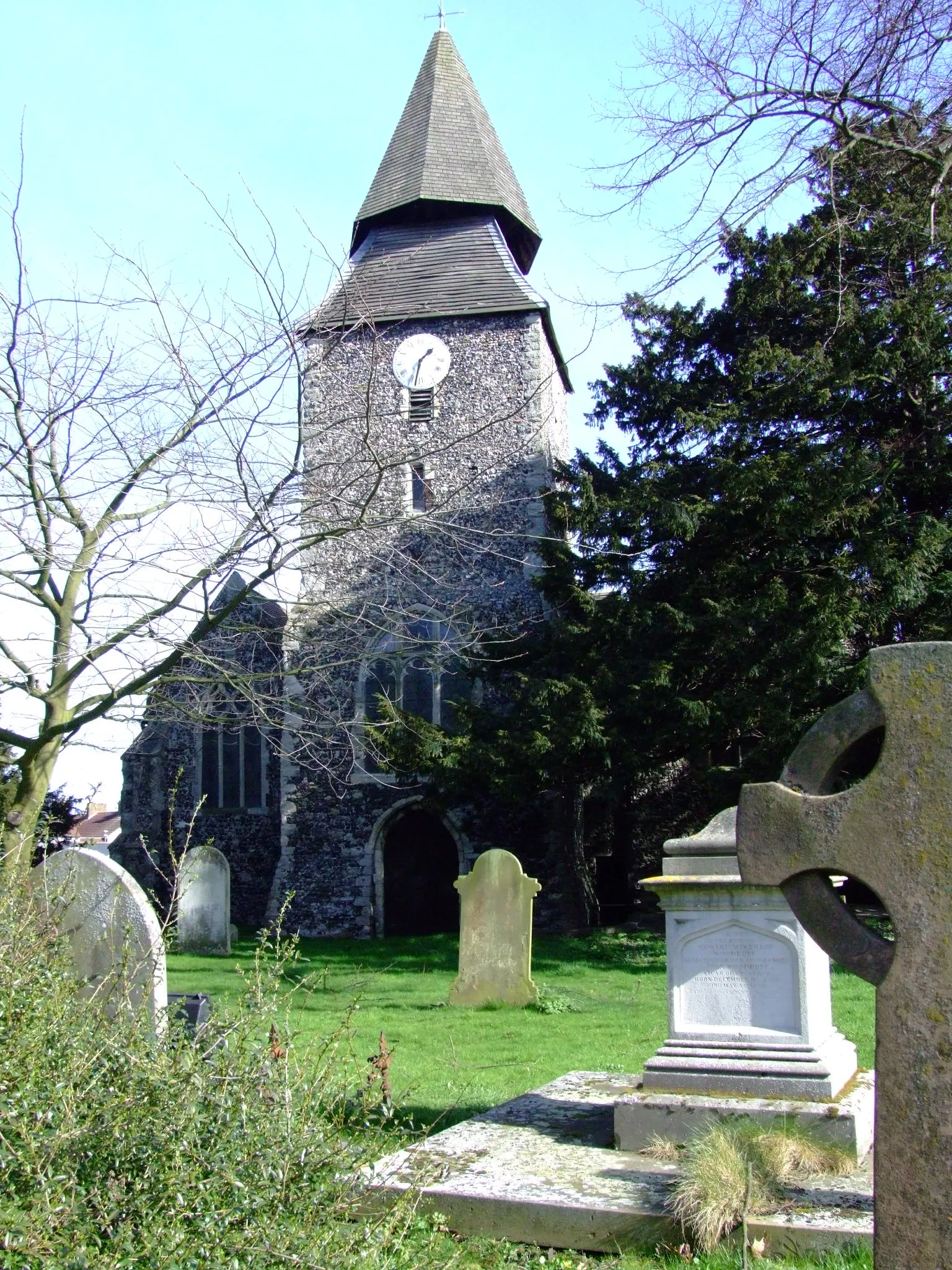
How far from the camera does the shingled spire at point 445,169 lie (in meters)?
20.7

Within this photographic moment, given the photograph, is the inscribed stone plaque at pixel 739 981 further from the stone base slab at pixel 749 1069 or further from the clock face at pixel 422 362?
the clock face at pixel 422 362

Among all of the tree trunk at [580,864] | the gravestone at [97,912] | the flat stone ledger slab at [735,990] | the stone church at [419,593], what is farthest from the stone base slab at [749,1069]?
the tree trunk at [580,864]

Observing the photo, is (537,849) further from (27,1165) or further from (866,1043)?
(27,1165)

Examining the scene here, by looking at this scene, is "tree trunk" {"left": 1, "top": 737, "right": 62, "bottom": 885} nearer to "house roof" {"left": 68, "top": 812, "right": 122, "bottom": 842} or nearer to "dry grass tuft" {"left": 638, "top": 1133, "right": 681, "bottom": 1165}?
"dry grass tuft" {"left": 638, "top": 1133, "right": 681, "bottom": 1165}

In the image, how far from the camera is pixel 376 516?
6.92 meters

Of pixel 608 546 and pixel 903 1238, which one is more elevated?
pixel 608 546

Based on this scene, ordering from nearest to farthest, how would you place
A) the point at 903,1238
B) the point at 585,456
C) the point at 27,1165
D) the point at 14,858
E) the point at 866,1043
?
the point at 903,1238 < the point at 27,1165 < the point at 14,858 < the point at 866,1043 < the point at 585,456

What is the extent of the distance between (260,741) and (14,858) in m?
13.9

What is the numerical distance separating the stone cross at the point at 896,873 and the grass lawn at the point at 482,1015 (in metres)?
1.79

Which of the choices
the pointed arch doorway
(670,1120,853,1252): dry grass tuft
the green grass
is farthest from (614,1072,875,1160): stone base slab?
the pointed arch doorway

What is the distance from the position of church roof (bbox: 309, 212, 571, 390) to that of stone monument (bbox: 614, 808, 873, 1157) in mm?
15191

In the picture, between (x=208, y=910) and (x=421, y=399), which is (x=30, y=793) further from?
(x=421, y=399)

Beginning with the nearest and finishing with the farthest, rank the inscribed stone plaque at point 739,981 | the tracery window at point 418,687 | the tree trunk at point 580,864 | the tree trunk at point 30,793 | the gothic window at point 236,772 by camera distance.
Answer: the inscribed stone plaque at point 739,981 → the tree trunk at point 30,793 → the tree trunk at point 580,864 → the tracery window at point 418,687 → the gothic window at point 236,772

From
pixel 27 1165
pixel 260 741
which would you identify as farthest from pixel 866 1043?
pixel 260 741
